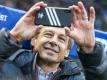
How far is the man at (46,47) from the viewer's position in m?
3.26

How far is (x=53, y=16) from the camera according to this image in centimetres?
339

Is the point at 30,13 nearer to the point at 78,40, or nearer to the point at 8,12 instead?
the point at 78,40

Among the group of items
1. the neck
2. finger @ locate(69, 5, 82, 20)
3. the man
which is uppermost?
finger @ locate(69, 5, 82, 20)

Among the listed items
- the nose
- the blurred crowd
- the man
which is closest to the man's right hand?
the man

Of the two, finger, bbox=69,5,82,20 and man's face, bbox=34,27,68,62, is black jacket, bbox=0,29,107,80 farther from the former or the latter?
finger, bbox=69,5,82,20

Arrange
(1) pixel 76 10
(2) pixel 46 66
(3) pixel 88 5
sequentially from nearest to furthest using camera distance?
(1) pixel 76 10
(2) pixel 46 66
(3) pixel 88 5

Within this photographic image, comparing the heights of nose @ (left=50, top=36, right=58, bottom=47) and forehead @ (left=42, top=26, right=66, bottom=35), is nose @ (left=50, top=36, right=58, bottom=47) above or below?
below

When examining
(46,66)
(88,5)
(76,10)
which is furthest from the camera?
(88,5)

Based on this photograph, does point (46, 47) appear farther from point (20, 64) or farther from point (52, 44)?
point (20, 64)

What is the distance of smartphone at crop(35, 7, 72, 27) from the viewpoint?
3.37 metres

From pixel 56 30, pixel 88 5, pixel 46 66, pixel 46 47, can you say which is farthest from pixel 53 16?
pixel 88 5

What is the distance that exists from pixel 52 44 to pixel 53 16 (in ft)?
0.63

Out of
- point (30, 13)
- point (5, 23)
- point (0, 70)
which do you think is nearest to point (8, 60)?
point (0, 70)

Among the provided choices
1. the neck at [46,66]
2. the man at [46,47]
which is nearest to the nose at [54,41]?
the man at [46,47]
